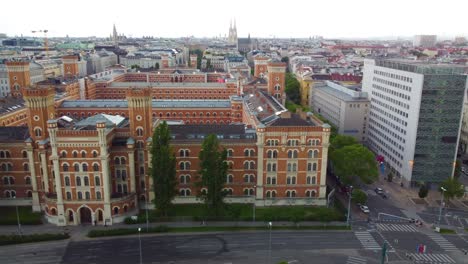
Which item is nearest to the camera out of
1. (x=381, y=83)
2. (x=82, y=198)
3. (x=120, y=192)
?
(x=82, y=198)

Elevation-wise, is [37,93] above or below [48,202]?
above

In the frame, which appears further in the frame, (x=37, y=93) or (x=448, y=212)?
(x=448, y=212)

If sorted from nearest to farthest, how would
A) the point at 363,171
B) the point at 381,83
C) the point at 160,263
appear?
1. the point at 160,263
2. the point at 363,171
3. the point at 381,83

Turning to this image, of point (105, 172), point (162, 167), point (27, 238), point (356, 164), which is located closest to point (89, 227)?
point (27, 238)

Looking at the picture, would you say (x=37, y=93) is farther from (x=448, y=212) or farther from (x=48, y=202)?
(x=448, y=212)

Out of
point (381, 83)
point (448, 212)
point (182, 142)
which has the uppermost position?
point (381, 83)

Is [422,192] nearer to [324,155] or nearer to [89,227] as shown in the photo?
[324,155]

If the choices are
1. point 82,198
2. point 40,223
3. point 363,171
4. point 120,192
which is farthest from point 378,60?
point 40,223

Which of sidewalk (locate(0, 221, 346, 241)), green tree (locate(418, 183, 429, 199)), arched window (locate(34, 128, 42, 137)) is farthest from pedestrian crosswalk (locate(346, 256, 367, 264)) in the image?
arched window (locate(34, 128, 42, 137))
